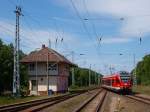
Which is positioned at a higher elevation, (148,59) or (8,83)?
(148,59)

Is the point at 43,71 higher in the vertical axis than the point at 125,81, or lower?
higher

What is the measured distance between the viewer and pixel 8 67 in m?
63.8

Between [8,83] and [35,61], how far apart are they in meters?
14.8

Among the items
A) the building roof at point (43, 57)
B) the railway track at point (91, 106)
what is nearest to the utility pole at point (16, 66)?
the railway track at point (91, 106)

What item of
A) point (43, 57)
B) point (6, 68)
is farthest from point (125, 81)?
point (43, 57)

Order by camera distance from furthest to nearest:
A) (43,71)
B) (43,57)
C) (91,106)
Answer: (43,57) → (43,71) → (91,106)

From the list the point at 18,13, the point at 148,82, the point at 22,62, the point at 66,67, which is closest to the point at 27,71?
the point at 22,62

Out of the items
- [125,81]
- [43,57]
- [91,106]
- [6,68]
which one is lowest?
[91,106]

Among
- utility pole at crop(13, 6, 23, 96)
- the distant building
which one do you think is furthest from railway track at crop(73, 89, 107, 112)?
the distant building

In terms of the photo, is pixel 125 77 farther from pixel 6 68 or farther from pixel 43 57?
pixel 43 57

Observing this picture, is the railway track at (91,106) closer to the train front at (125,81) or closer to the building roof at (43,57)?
the train front at (125,81)

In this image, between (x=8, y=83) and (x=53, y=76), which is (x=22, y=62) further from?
(x=8, y=83)

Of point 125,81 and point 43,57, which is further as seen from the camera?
point 43,57

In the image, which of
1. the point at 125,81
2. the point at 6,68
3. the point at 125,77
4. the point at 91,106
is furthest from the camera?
the point at 6,68
